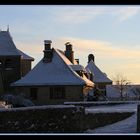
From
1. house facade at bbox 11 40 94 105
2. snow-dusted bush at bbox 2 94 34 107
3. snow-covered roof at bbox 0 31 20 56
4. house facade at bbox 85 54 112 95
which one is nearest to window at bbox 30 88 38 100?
house facade at bbox 11 40 94 105

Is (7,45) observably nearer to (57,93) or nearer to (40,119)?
(57,93)

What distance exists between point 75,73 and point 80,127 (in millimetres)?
27562

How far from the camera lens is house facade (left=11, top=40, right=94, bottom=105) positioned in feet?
157

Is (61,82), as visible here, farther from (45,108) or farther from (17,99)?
(45,108)

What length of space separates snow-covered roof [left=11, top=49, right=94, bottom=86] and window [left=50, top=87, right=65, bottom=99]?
0.60 metres

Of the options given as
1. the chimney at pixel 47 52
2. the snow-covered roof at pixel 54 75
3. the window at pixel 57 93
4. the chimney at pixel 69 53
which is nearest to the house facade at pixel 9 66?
the snow-covered roof at pixel 54 75

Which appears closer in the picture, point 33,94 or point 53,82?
point 53,82

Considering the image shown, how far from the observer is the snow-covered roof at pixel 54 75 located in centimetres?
4841

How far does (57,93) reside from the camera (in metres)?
47.8

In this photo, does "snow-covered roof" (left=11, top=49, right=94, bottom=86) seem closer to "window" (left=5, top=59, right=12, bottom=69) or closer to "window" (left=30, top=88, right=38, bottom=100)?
"window" (left=30, top=88, right=38, bottom=100)

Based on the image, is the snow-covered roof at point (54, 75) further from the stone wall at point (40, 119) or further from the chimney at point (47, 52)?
the stone wall at point (40, 119)

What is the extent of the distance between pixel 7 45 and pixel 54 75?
10508mm

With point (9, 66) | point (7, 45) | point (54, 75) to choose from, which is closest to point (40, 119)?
point (54, 75)
